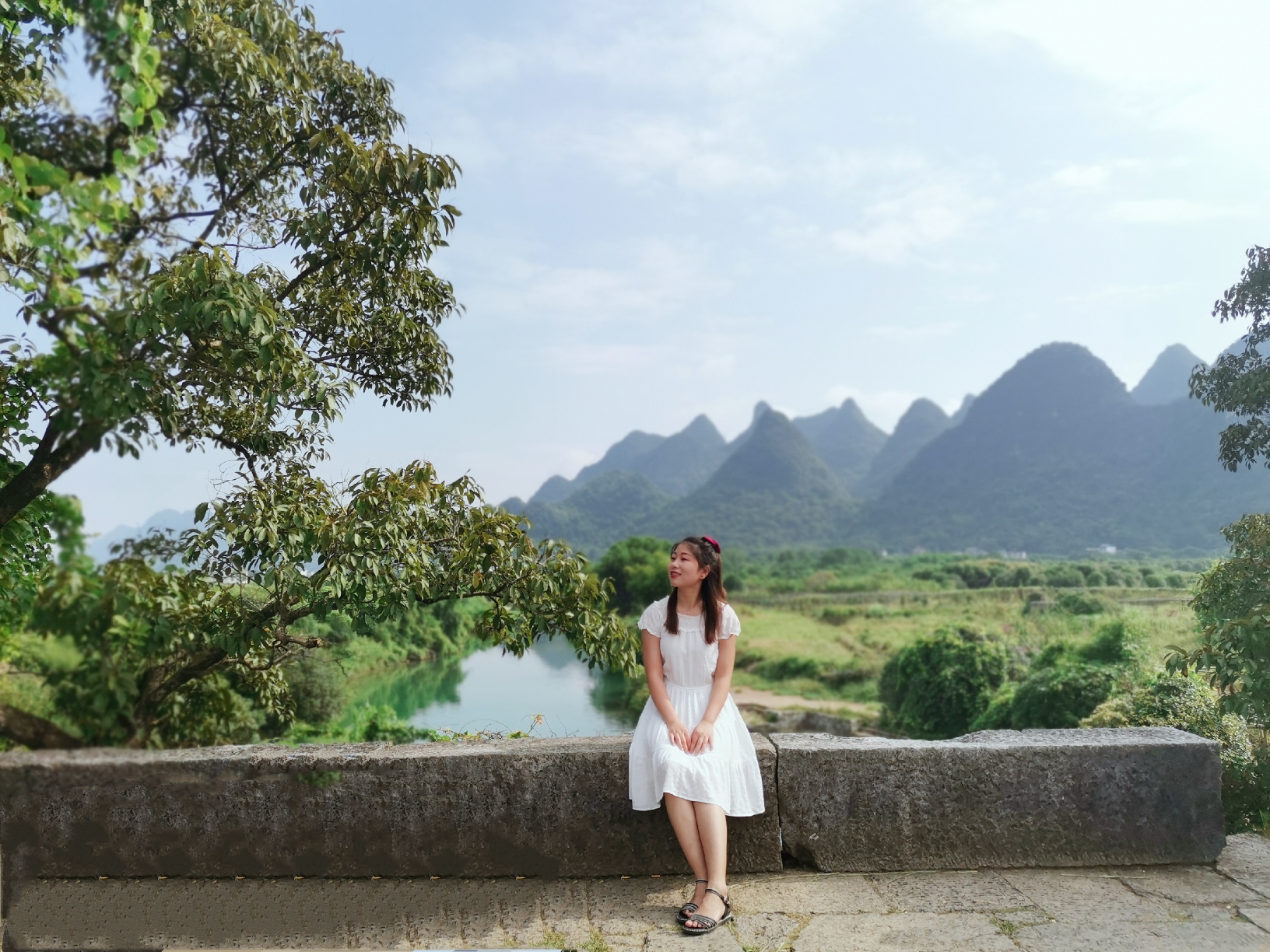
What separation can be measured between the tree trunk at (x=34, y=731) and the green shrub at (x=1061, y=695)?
11.7 meters

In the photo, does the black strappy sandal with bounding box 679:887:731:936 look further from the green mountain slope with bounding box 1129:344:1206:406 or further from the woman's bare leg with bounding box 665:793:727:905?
the green mountain slope with bounding box 1129:344:1206:406

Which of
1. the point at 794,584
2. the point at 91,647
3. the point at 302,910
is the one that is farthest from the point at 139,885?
the point at 794,584

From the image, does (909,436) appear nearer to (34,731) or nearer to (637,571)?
(637,571)

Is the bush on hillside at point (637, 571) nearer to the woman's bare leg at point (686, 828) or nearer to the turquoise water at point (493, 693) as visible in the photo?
the turquoise water at point (493, 693)

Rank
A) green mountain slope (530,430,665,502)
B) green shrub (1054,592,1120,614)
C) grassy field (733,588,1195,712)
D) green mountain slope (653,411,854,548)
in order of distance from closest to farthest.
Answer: green shrub (1054,592,1120,614) < grassy field (733,588,1195,712) < green mountain slope (653,411,854,548) < green mountain slope (530,430,665,502)

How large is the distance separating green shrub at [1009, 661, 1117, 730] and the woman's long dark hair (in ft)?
32.7

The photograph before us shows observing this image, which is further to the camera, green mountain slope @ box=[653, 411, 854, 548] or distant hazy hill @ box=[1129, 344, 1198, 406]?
green mountain slope @ box=[653, 411, 854, 548]

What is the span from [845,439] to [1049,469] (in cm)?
6081

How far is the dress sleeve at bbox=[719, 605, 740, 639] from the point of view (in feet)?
9.64

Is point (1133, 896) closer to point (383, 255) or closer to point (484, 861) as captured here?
point (484, 861)

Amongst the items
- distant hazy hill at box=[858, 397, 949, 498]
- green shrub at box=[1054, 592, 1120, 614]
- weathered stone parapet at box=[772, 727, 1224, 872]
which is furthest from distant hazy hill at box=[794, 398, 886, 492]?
weathered stone parapet at box=[772, 727, 1224, 872]

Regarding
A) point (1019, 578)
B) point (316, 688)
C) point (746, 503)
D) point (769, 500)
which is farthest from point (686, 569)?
point (769, 500)

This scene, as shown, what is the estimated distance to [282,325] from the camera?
273cm

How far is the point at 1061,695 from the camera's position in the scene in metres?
12.1
